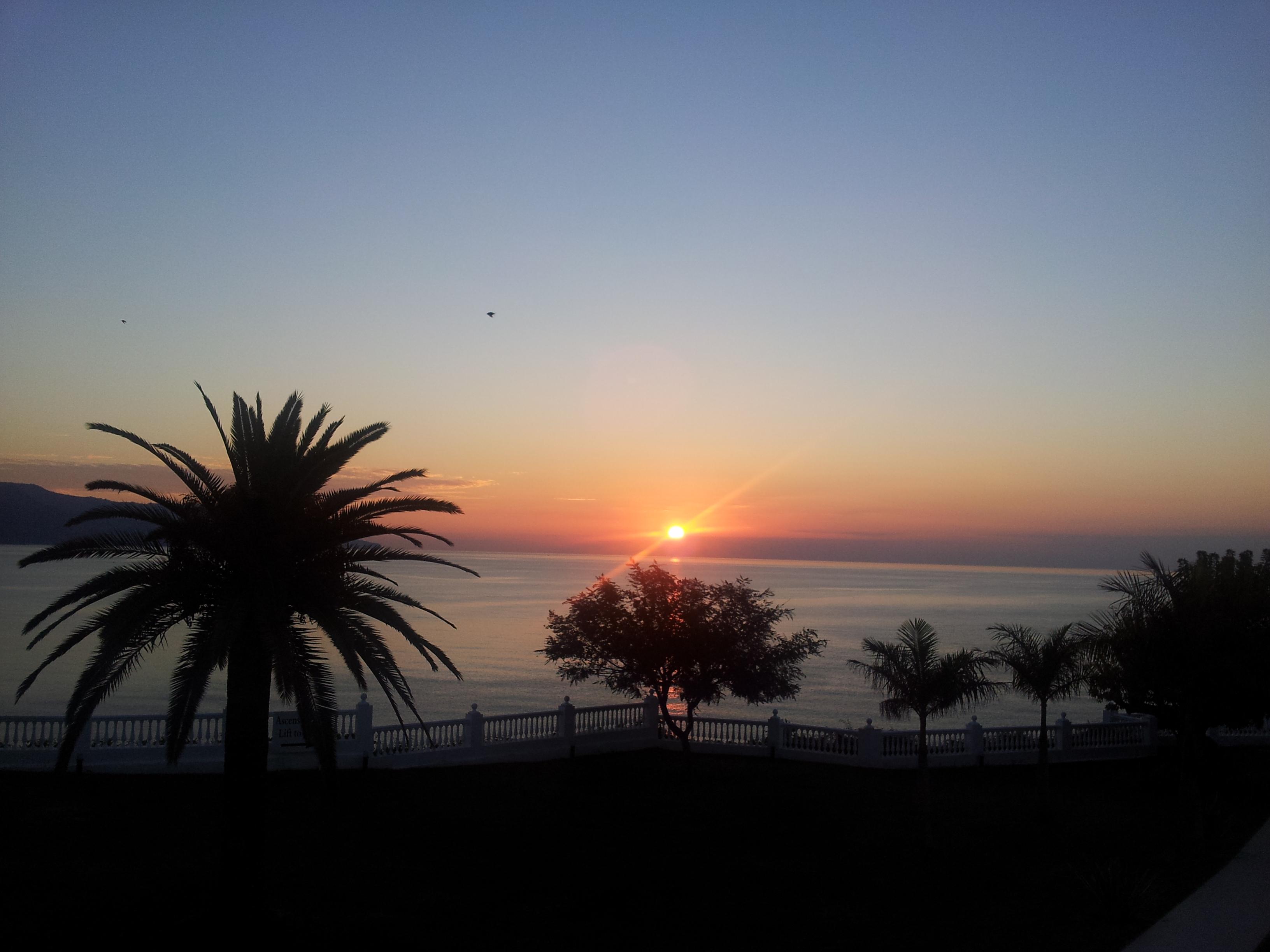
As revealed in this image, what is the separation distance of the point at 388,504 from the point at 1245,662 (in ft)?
52.2

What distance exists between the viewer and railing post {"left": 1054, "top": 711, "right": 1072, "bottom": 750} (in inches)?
1041

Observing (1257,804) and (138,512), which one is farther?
(1257,804)

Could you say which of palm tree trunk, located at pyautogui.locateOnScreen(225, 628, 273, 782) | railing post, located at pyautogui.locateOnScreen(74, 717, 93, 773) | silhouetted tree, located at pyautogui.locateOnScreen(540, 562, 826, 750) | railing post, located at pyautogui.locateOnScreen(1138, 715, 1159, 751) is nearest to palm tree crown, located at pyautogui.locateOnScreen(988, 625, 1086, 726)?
silhouetted tree, located at pyautogui.locateOnScreen(540, 562, 826, 750)

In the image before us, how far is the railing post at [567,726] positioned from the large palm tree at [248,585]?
461 inches

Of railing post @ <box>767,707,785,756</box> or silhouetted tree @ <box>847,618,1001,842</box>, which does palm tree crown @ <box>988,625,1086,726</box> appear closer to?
silhouetted tree @ <box>847,618,1001,842</box>

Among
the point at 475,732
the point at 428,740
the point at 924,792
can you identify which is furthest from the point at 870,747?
the point at 428,740

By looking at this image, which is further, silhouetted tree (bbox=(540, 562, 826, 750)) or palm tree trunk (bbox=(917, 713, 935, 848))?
silhouetted tree (bbox=(540, 562, 826, 750))

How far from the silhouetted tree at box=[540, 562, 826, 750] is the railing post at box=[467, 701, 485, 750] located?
136 inches

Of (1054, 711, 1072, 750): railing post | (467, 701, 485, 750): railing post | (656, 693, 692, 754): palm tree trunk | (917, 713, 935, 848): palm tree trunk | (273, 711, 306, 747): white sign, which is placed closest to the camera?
(917, 713, 935, 848): palm tree trunk

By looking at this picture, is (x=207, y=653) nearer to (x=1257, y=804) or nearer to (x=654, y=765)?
(x=654, y=765)

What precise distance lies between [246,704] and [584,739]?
1380cm

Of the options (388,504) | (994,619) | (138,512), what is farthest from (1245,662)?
(994,619)

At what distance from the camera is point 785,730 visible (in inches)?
1021

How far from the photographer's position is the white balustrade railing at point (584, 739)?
1995cm
